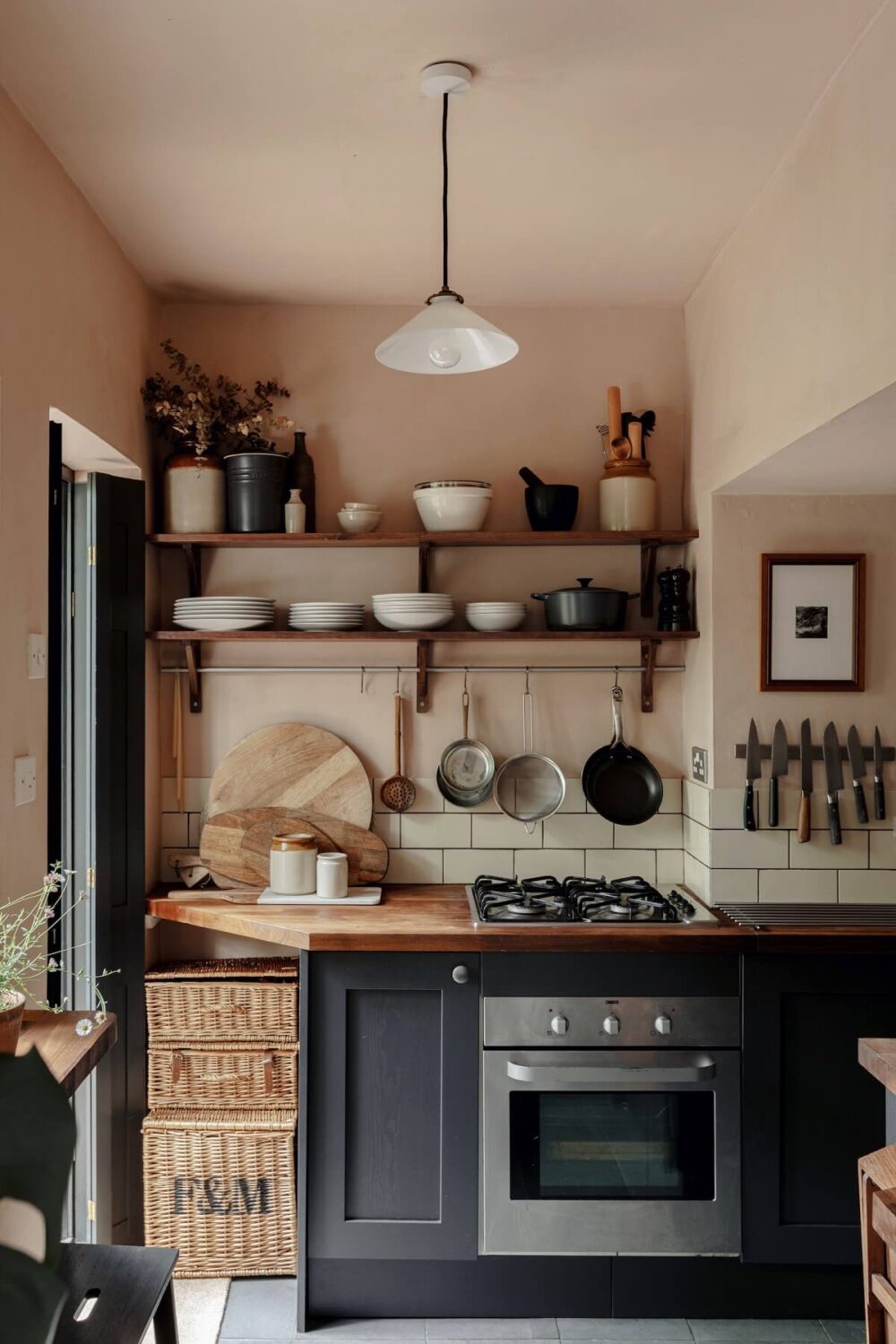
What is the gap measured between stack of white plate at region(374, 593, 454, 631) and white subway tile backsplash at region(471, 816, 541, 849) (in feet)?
2.04

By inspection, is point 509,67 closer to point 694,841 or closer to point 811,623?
point 811,623

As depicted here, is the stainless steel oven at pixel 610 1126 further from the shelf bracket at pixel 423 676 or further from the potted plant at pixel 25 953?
the potted plant at pixel 25 953

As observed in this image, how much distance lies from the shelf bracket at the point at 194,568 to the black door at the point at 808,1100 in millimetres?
1873

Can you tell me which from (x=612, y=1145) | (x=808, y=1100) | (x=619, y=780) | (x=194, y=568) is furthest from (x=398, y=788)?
(x=808, y=1100)

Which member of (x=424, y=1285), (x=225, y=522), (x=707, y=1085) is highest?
(x=225, y=522)

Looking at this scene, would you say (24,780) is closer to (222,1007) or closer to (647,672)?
(222,1007)

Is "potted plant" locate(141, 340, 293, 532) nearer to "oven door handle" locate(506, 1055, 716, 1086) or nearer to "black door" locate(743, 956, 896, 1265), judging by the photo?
"oven door handle" locate(506, 1055, 716, 1086)

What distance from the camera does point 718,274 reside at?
9.89 feet

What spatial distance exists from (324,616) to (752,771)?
126 cm

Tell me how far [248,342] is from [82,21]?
1526mm

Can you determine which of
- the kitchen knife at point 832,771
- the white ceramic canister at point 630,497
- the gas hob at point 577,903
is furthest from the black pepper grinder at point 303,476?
the kitchen knife at point 832,771

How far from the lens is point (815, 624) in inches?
121

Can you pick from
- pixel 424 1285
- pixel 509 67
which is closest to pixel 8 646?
pixel 509 67

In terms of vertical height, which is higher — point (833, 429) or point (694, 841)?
point (833, 429)
